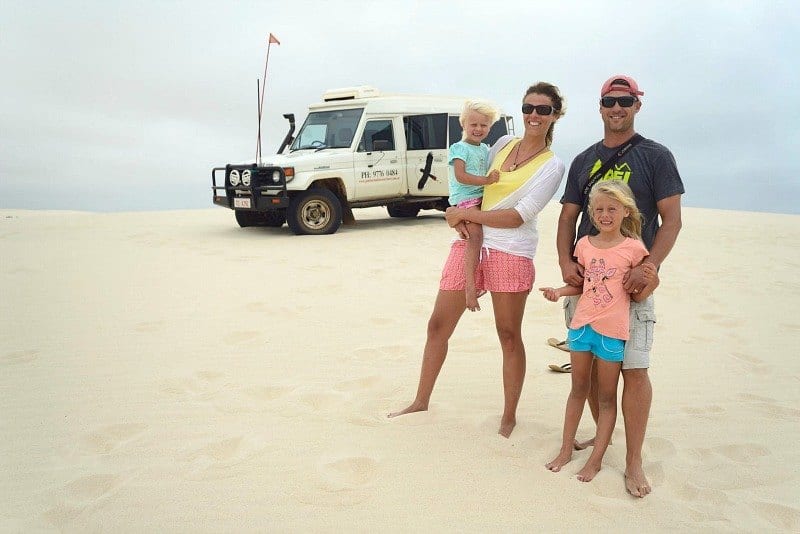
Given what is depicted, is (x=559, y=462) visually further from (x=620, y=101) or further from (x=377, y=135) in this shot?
(x=377, y=135)

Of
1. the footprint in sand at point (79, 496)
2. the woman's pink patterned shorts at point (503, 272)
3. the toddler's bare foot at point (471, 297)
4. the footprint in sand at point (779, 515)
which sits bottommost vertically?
the footprint in sand at point (779, 515)

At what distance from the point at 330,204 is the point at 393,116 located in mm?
2119

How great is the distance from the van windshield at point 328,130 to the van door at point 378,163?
270 mm

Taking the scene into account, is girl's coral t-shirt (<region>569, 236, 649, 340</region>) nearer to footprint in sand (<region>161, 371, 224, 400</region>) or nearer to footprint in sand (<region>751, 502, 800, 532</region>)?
footprint in sand (<region>751, 502, 800, 532</region>)

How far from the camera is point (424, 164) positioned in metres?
12.6

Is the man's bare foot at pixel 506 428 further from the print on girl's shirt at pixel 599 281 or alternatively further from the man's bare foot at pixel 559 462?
the print on girl's shirt at pixel 599 281

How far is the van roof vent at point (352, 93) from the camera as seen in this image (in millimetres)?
12297

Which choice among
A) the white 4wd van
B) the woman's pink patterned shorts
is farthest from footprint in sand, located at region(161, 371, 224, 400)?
the white 4wd van

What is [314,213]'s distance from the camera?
11.8 meters

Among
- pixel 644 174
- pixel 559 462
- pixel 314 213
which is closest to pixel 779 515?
pixel 559 462

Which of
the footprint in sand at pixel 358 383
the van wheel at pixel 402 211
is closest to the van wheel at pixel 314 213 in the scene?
the van wheel at pixel 402 211

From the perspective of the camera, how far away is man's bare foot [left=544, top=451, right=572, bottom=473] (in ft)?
10.7

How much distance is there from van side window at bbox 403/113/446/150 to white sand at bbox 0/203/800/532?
507 centimetres

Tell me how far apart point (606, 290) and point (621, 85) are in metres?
0.95
